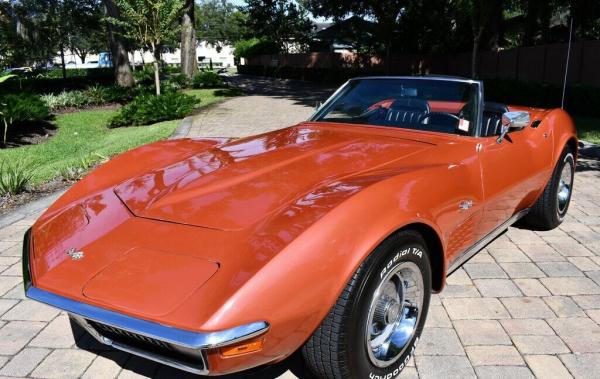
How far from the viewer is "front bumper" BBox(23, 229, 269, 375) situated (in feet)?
5.57

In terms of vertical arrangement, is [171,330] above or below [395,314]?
above

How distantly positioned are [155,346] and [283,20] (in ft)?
144

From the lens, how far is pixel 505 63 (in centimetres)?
1839

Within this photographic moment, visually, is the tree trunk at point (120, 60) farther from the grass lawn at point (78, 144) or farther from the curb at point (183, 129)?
the curb at point (183, 129)

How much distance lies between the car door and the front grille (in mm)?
1994

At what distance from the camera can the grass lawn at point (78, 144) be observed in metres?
8.13

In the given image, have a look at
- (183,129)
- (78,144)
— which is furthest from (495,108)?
(78,144)

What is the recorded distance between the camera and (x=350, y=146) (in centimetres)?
319

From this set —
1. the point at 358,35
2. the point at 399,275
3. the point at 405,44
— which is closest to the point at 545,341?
the point at 399,275

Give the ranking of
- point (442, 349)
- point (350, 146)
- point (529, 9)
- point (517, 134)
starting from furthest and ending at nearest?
point (529, 9) → point (517, 134) → point (350, 146) → point (442, 349)

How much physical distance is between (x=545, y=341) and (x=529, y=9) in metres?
20.6

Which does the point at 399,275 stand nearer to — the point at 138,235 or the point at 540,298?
the point at 138,235

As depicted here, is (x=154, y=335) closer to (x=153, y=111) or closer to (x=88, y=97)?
(x=153, y=111)

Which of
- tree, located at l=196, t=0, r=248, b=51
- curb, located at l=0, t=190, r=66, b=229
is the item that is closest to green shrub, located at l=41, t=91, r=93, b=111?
curb, located at l=0, t=190, r=66, b=229
